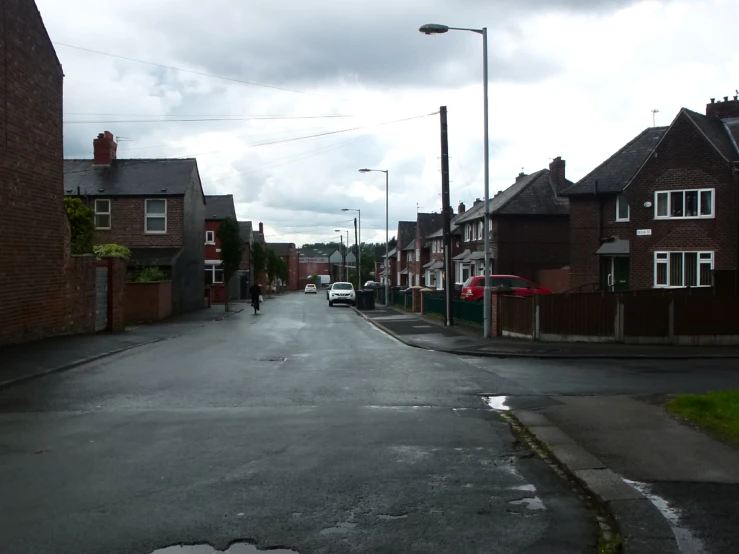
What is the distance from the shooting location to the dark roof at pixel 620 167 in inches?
1362

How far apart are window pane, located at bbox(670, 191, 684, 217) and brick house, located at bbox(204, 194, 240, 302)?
122 feet

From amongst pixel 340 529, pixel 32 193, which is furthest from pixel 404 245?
pixel 340 529

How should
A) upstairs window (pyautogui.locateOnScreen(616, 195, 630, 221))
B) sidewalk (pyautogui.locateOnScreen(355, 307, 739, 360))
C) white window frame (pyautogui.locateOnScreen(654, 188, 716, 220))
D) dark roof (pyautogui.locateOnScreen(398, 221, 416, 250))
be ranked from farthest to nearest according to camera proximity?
dark roof (pyautogui.locateOnScreen(398, 221, 416, 250)) → upstairs window (pyautogui.locateOnScreen(616, 195, 630, 221)) → white window frame (pyautogui.locateOnScreen(654, 188, 716, 220)) → sidewalk (pyautogui.locateOnScreen(355, 307, 739, 360))

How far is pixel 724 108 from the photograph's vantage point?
30672 millimetres

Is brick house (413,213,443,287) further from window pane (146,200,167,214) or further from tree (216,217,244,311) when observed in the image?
window pane (146,200,167,214)

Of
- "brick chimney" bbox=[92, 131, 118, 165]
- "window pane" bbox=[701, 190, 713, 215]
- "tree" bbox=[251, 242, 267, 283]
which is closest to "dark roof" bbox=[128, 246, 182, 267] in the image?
"brick chimney" bbox=[92, 131, 118, 165]

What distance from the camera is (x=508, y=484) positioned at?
6.43m

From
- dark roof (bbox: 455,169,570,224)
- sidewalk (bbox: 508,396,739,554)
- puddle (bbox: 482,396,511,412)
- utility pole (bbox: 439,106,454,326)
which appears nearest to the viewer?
sidewalk (bbox: 508,396,739,554)

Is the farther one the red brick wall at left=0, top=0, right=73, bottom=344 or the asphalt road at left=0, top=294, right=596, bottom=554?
the red brick wall at left=0, top=0, right=73, bottom=344

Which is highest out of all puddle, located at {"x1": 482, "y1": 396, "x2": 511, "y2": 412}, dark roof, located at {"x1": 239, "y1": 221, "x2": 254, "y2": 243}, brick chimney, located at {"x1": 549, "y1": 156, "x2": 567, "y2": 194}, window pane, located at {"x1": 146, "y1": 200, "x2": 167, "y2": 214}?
brick chimney, located at {"x1": 549, "y1": 156, "x2": 567, "y2": 194}

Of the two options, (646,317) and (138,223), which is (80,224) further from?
(646,317)

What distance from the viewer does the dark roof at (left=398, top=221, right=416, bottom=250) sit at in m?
89.9

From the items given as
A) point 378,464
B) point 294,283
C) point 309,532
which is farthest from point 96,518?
point 294,283

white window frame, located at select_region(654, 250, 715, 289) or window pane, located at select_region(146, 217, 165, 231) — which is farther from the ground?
window pane, located at select_region(146, 217, 165, 231)
